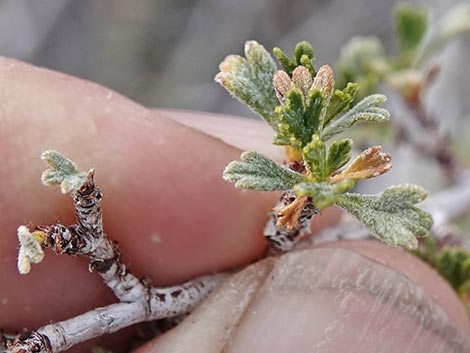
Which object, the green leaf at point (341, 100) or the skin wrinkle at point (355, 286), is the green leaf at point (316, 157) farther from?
the skin wrinkle at point (355, 286)

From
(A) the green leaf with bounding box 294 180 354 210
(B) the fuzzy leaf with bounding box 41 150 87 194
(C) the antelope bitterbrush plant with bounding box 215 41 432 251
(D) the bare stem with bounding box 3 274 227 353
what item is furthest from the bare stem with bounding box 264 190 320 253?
(B) the fuzzy leaf with bounding box 41 150 87 194

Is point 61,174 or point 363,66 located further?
point 363,66

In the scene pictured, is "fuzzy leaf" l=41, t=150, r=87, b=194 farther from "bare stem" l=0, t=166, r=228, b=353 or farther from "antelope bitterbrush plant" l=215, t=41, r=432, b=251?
"antelope bitterbrush plant" l=215, t=41, r=432, b=251

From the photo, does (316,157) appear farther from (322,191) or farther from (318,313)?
(318,313)

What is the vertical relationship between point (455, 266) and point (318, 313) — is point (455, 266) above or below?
above

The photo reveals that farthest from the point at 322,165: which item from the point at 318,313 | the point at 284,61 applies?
the point at 318,313

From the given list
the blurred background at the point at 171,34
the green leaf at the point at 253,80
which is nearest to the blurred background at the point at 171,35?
the blurred background at the point at 171,34
